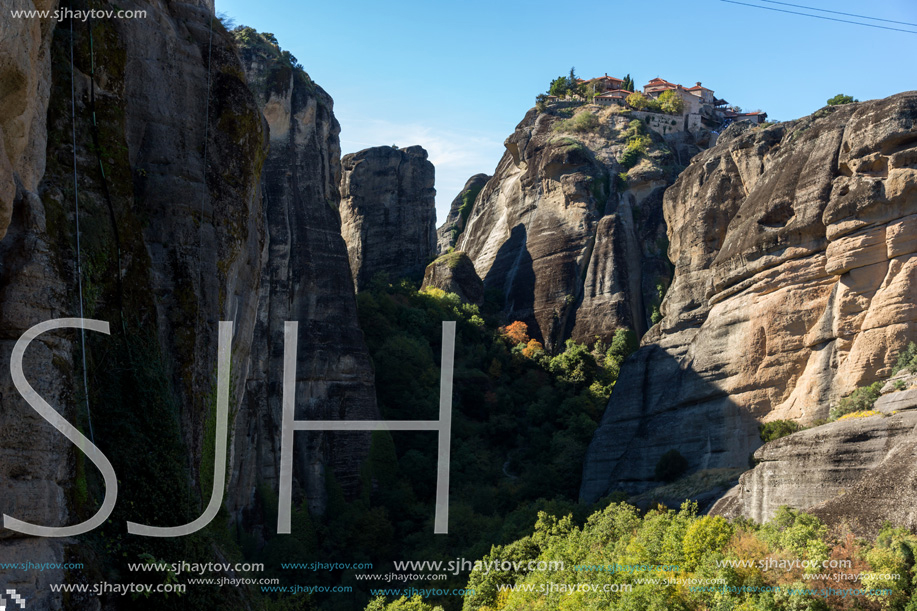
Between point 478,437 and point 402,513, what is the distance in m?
6.25

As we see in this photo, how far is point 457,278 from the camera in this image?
52.2 metres

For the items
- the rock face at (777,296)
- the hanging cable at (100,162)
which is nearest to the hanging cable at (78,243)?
the hanging cable at (100,162)

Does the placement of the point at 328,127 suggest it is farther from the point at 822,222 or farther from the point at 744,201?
the point at 822,222

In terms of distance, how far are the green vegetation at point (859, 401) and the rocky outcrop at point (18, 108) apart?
1949cm

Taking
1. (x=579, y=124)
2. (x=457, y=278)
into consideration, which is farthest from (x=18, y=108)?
(x=579, y=124)

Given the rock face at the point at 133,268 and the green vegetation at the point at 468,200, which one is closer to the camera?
the rock face at the point at 133,268

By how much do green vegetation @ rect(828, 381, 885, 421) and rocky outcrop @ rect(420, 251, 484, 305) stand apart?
3002 cm

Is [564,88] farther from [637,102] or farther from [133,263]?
[133,263]

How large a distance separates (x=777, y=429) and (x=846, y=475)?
5.81 metres

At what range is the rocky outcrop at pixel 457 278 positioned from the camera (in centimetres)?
5200

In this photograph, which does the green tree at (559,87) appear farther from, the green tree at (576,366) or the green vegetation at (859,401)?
the green vegetation at (859,401)

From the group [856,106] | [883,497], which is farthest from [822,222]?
[883,497]

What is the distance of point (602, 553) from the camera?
22.4 m

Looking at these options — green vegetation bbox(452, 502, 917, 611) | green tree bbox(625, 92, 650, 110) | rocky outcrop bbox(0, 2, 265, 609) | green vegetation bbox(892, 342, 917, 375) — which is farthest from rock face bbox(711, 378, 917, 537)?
green tree bbox(625, 92, 650, 110)
